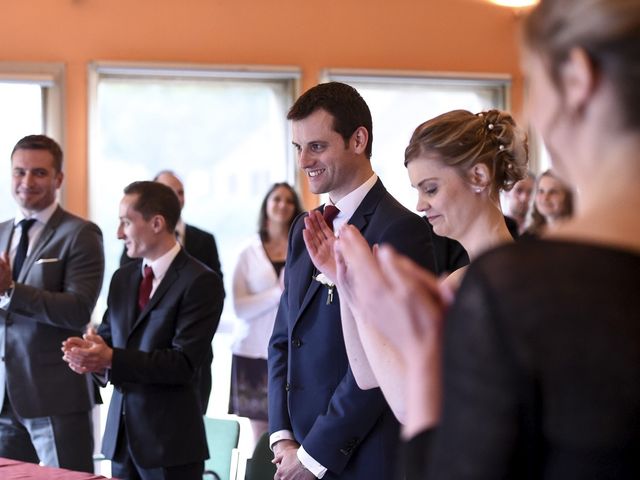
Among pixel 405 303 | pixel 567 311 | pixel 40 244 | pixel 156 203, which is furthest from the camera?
pixel 40 244

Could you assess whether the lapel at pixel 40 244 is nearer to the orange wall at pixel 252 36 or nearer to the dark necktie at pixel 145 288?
the dark necktie at pixel 145 288

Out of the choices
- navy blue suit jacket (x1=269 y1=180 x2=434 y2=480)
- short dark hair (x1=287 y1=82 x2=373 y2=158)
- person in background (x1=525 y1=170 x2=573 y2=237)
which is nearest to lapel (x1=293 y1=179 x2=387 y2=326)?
navy blue suit jacket (x1=269 y1=180 x2=434 y2=480)

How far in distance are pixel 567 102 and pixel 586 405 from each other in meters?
0.31

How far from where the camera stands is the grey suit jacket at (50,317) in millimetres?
4098

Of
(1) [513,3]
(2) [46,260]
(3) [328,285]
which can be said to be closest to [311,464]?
(3) [328,285]

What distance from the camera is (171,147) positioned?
6.94 meters

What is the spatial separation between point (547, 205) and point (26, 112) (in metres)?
3.52

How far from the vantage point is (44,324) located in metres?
4.20

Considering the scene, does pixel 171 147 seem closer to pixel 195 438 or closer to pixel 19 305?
pixel 19 305

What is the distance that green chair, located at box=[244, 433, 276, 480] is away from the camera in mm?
3305

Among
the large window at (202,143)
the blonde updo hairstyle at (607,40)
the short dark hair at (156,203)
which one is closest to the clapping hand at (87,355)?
the short dark hair at (156,203)

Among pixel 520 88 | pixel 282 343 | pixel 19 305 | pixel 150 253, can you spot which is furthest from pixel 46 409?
pixel 520 88

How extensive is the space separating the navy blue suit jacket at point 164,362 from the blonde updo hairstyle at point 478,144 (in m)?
1.52

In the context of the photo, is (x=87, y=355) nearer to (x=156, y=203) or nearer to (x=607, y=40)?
(x=156, y=203)
